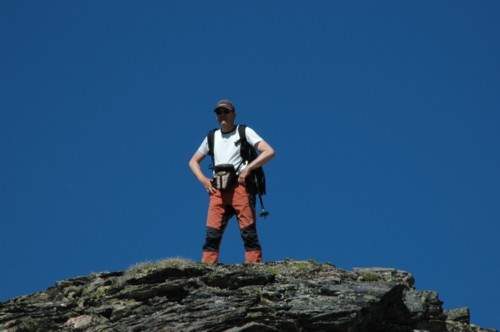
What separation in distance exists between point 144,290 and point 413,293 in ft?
19.0

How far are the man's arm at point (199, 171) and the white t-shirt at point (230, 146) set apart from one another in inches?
19.0

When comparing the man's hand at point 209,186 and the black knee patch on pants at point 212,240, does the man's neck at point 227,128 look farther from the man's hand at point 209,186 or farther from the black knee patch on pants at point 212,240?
the black knee patch on pants at point 212,240

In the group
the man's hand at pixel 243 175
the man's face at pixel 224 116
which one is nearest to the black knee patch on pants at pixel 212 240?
the man's hand at pixel 243 175

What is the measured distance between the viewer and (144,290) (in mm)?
14164

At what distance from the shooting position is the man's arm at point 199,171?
17.1 meters

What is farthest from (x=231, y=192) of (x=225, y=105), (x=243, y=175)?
(x=225, y=105)

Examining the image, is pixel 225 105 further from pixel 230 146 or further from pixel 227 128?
pixel 230 146

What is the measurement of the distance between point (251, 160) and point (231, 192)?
0.92 m

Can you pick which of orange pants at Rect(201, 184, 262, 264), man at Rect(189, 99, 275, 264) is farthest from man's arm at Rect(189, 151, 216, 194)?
orange pants at Rect(201, 184, 262, 264)

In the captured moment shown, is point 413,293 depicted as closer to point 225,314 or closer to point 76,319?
point 225,314

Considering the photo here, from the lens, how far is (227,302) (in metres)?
13.3

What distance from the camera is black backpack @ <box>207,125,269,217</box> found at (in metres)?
17.0

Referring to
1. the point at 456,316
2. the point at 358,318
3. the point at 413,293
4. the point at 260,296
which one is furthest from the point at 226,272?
the point at 456,316

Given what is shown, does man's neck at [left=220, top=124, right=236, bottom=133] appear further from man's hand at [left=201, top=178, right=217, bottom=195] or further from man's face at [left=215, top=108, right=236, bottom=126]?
man's hand at [left=201, top=178, right=217, bottom=195]
